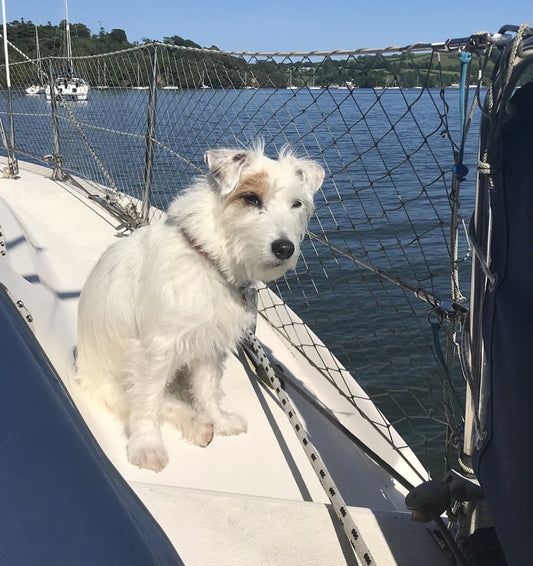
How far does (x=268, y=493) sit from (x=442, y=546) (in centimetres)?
87

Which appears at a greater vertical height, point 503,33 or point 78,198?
point 503,33

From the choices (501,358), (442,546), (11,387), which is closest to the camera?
(11,387)

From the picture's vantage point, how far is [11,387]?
3.13 ft

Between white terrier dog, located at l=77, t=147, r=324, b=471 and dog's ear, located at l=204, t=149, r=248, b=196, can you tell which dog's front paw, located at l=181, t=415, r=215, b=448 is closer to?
white terrier dog, located at l=77, t=147, r=324, b=471

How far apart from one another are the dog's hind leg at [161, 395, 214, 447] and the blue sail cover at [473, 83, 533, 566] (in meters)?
1.74

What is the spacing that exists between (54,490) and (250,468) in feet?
6.52

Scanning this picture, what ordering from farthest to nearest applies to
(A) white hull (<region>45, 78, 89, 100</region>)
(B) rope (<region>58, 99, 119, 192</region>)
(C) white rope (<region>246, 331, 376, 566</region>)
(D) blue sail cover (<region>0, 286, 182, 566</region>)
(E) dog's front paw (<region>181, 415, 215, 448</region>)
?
1. (A) white hull (<region>45, 78, 89, 100</region>)
2. (B) rope (<region>58, 99, 119, 192</region>)
3. (E) dog's front paw (<region>181, 415, 215, 448</region>)
4. (C) white rope (<region>246, 331, 376, 566</region>)
5. (D) blue sail cover (<region>0, 286, 182, 566</region>)

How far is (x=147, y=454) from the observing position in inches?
107

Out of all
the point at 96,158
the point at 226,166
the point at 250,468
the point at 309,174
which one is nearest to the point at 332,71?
the point at 309,174

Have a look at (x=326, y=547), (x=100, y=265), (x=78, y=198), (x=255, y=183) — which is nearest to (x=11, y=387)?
(x=326, y=547)

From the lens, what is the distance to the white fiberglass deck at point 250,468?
6.39ft

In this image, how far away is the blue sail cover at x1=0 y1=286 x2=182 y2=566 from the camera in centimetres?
83

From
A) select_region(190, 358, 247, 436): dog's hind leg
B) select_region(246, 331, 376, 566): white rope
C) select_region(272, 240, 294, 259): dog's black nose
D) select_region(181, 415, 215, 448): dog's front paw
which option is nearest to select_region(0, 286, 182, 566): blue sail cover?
select_region(246, 331, 376, 566): white rope

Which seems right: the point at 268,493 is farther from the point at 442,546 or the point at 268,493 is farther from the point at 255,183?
the point at 255,183
